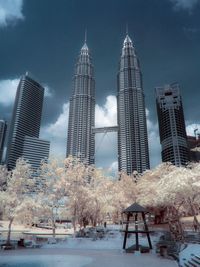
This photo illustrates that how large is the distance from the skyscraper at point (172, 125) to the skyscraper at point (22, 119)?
101 meters

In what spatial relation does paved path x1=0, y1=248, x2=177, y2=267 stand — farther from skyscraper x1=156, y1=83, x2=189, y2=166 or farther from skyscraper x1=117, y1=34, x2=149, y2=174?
skyscraper x1=156, y1=83, x2=189, y2=166

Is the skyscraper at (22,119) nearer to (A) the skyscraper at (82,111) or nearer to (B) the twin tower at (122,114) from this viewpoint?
(A) the skyscraper at (82,111)

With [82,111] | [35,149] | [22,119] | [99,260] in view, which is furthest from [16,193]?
[22,119]

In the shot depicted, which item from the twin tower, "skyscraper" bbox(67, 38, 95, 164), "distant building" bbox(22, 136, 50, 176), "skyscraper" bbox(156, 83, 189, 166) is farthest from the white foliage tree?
"distant building" bbox(22, 136, 50, 176)

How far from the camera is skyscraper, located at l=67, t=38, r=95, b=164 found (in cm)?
16538

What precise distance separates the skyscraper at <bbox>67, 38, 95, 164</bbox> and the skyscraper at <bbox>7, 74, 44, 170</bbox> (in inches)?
1359

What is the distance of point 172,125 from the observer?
16488 centimetres

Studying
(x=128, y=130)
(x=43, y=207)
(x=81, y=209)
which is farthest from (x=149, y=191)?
(x=128, y=130)

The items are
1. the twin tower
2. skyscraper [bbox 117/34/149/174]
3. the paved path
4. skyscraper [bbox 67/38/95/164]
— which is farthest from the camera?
skyscraper [bbox 67/38/95/164]

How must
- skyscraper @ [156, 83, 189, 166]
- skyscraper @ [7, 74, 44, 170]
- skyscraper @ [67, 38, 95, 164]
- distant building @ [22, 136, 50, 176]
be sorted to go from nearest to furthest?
1. skyscraper @ [156, 83, 189, 166]
2. skyscraper @ [67, 38, 95, 164]
3. distant building @ [22, 136, 50, 176]
4. skyscraper @ [7, 74, 44, 170]

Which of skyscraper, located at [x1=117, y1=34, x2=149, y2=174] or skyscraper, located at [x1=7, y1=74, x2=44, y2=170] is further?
skyscraper, located at [x1=7, y1=74, x2=44, y2=170]

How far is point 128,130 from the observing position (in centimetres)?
16488

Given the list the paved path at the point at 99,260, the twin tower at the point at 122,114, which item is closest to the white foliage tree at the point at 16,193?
the paved path at the point at 99,260

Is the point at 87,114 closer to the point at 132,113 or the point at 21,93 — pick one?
the point at 132,113
